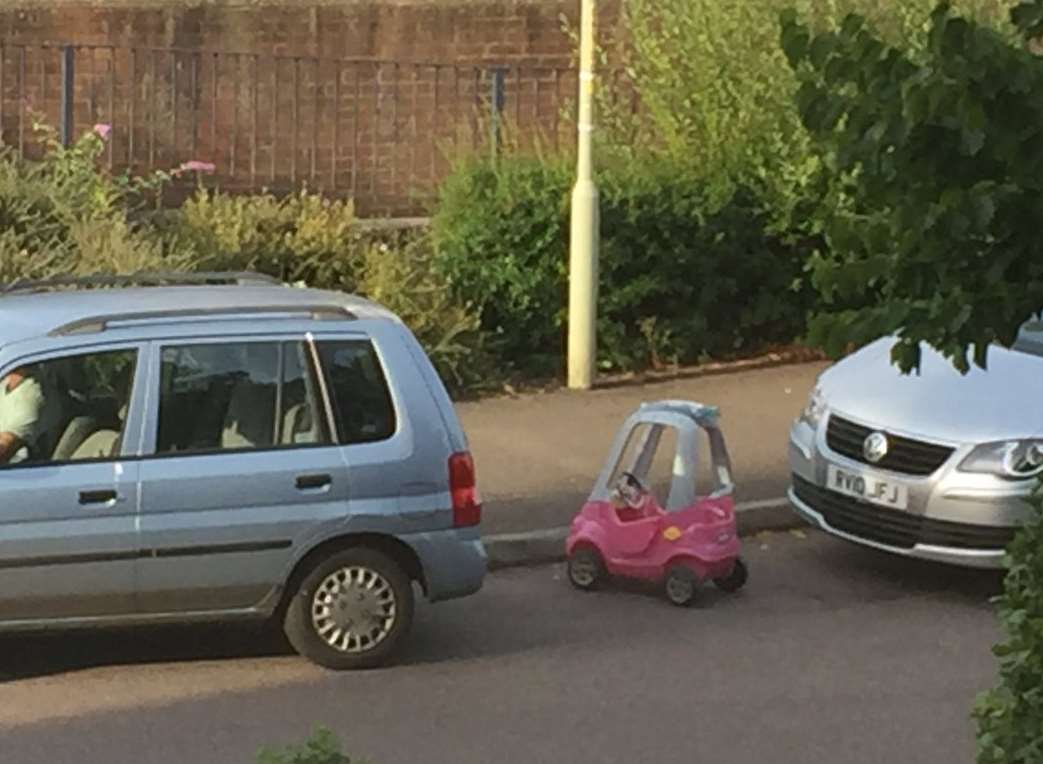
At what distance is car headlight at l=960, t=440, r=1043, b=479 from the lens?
380 inches

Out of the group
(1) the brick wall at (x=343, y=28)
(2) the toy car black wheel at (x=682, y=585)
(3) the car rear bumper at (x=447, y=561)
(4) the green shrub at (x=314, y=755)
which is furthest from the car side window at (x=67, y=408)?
(1) the brick wall at (x=343, y=28)

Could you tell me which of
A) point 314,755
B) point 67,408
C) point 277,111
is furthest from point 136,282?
point 277,111

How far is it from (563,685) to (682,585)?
139 centimetres

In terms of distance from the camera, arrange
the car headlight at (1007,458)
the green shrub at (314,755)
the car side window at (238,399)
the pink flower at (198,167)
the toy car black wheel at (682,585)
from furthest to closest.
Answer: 1. the pink flower at (198,167)
2. the car headlight at (1007,458)
3. the toy car black wheel at (682,585)
4. the car side window at (238,399)
5. the green shrub at (314,755)

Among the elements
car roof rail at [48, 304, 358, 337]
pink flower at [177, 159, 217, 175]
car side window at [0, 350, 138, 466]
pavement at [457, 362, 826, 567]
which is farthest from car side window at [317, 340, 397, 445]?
pink flower at [177, 159, 217, 175]

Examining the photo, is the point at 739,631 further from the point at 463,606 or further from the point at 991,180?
the point at 991,180

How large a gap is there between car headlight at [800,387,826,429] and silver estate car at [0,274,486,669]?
8.65ft

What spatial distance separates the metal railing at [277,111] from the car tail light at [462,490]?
952 cm

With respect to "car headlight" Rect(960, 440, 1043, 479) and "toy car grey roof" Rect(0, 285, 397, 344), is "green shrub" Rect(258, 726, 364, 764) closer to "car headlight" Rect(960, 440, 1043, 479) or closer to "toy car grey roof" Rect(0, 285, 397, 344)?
"toy car grey roof" Rect(0, 285, 397, 344)

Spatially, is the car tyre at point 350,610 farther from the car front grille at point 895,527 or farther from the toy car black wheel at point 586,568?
the car front grille at point 895,527

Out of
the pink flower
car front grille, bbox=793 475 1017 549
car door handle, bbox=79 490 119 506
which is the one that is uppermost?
the pink flower

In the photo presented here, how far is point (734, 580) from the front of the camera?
9.87 meters

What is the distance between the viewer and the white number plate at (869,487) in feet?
32.4

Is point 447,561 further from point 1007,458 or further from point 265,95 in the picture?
point 265,95
